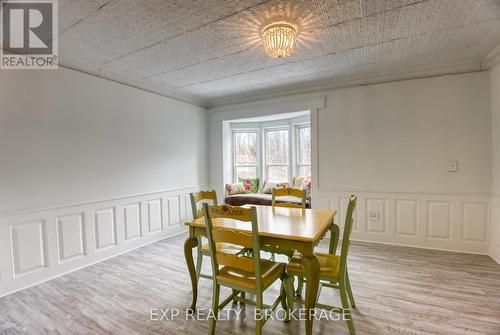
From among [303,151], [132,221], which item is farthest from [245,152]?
[132,221]

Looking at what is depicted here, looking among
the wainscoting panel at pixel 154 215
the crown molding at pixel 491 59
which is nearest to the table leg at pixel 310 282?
the wainscoting panel at pixel 154 215

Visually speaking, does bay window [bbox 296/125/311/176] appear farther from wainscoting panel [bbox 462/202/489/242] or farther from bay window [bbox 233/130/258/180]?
wainscoting panel [bbox 462/202/489/242]

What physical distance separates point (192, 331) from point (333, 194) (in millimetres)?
2833

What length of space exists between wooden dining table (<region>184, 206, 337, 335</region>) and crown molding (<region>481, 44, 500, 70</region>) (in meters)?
2.60

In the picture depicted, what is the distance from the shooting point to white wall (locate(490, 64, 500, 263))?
9.64ft

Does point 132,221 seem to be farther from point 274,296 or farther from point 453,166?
point 453,166

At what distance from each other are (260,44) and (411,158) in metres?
2.55

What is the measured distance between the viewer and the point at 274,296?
2.34 m

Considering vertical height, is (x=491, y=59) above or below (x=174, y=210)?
above

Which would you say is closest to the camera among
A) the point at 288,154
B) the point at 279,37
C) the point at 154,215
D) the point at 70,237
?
Result: the point at 279,37

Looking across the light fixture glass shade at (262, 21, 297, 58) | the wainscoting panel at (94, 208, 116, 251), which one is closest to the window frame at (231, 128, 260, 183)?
the wainscoting panel at (94, 208, 116, 251)

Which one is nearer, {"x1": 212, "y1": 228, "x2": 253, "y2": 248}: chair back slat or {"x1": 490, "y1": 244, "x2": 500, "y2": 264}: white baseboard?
{"x1": 212, "y1": 228, "x2": 253, "y2": 248}: chair back slat

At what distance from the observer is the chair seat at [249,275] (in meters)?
1.71

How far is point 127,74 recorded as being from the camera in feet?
11.3
